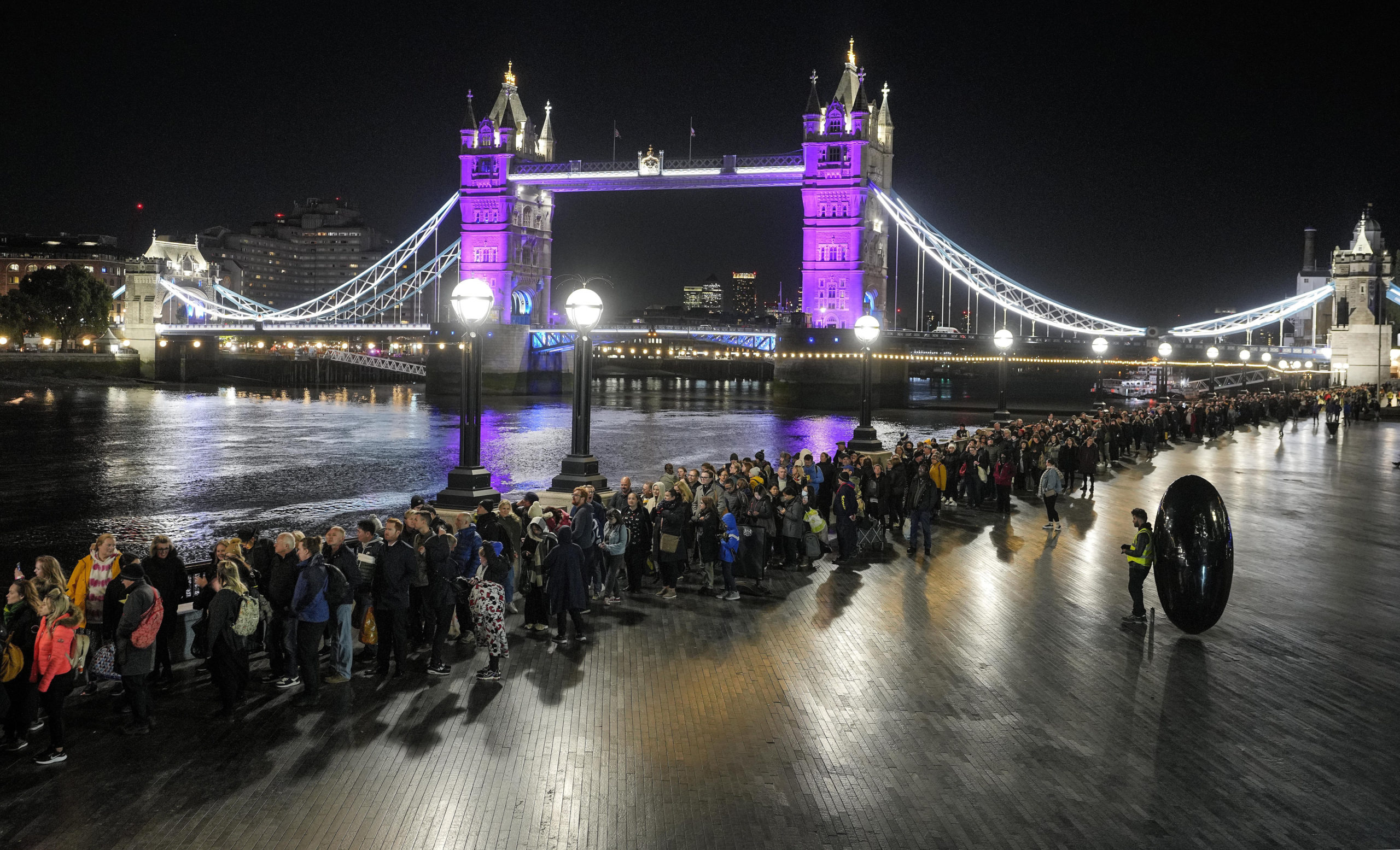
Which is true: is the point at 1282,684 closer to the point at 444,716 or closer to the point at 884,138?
the point at 444,716

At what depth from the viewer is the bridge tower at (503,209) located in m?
92.1

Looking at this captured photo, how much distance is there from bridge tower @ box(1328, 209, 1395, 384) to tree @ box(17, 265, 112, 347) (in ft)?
310

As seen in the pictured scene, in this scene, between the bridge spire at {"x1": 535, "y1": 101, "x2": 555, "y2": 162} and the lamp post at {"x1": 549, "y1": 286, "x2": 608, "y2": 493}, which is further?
the bridge spire at {"x1": 535, "y1": 101, "x2": 555, "y2": 162}

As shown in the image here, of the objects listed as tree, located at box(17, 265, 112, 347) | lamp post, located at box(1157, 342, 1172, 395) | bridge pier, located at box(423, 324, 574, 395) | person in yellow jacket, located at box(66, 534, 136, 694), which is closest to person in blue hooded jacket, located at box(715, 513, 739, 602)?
person in yellow jacket, located at box(66, 534, 136, 694)

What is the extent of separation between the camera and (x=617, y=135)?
8531cm

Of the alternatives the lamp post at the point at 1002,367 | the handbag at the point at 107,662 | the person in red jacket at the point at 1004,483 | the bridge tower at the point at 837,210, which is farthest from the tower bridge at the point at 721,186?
the handbag at the point at 107,662

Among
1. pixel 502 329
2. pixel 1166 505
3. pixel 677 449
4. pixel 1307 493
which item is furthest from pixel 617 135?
pixel 1166 505

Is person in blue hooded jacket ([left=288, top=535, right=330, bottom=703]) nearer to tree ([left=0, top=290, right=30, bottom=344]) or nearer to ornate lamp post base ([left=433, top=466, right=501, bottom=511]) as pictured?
ornate lamp post base ([left=433, top=466, right=501, bottom=511])

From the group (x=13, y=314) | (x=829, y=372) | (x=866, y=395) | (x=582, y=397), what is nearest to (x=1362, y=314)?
(x=829, y=372)

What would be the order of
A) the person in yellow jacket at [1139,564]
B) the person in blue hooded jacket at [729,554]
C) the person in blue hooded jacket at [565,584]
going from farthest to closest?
the person in blue hooded jacket at [729,554], the person in yellow jacket at [1139,564], the person in blue hooded jacket at [565,584]

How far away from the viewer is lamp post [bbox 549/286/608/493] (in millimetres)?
16250

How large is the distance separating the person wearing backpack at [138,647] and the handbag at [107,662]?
0.30 metres

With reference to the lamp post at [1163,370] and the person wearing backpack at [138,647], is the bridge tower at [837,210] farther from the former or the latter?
the person wearing backpack at [138,647]

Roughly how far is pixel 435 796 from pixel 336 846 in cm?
80
